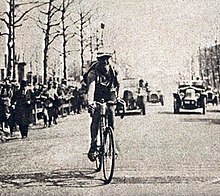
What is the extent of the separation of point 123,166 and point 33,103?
354 centimetres

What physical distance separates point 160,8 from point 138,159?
4.02 ft

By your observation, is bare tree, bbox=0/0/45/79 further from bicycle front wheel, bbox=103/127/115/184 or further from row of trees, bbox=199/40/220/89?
bicycle front wheel, bbox=103/127/115/184

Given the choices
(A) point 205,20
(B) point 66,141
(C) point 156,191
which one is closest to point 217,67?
(A) point 205,20

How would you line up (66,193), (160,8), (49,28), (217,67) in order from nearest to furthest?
(66,193) < (160,8) < (217,67) < (49,28)

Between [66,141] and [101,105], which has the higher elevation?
[101,105]

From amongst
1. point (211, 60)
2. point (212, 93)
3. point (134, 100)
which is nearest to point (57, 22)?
point (211, 60)

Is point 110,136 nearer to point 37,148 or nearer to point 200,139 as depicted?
point 37,148

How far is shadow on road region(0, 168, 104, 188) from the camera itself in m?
3.35

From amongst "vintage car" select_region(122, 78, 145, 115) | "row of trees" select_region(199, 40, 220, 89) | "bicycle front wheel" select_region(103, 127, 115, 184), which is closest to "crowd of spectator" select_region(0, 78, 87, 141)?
"row of trees" select_region(199, 40, 220, 89)

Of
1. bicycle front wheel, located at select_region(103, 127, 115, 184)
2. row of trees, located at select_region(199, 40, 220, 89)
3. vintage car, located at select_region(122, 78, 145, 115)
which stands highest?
row of trees, located at select_region(199, 40, 220, 89)

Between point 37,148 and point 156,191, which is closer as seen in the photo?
point 156,191

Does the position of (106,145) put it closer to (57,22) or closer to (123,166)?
(123,166)

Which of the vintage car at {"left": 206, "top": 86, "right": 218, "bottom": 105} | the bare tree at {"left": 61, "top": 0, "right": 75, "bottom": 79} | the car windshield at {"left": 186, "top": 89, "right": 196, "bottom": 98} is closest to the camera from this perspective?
the bare tree at {"left": 61, "top": 0, "right": 75, "bottom": 79}

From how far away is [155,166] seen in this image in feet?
12.9
